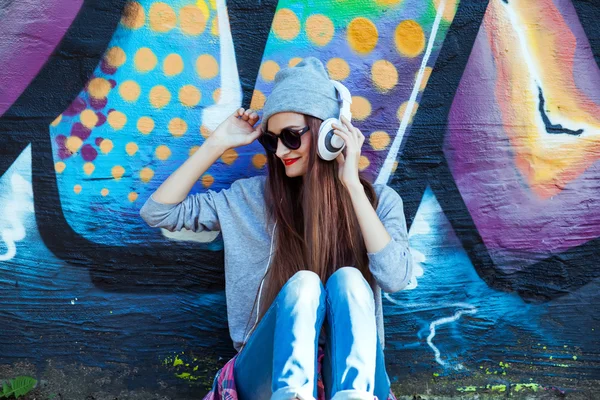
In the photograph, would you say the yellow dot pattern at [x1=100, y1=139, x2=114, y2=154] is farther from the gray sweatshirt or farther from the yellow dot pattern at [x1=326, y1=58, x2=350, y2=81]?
the yellow dot pattern at [x1=326, y1=58, x2=350, y2=81]

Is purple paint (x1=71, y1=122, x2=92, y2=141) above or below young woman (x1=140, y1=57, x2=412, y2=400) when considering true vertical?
below

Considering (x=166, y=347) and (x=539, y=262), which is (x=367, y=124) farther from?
(x=166, y=347)

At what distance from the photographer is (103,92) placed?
2.79 metres

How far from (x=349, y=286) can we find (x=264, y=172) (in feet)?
3.31

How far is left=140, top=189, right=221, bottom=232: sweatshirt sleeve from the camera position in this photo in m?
2.37

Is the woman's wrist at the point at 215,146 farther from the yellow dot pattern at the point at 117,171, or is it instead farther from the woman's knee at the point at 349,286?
the woman's knee at the point at 349,286

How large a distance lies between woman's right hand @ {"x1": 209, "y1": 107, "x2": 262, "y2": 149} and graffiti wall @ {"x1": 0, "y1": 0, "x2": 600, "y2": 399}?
261 millimetres

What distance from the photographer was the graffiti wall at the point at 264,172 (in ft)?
9.07

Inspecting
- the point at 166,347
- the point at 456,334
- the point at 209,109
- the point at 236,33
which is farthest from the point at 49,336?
the point at 456,334

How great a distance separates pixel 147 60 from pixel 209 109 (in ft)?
1.18

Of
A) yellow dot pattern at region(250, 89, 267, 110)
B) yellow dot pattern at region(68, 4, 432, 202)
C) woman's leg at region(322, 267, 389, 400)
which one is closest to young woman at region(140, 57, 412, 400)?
woman's leg at region(322, 267, 389, 400)

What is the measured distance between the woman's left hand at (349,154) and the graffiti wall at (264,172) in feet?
1.85

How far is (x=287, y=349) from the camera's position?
1852 mm

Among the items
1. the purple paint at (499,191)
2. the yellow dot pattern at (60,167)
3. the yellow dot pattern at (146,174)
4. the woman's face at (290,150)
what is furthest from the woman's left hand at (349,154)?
the yellow dot pattern at (60,167)
